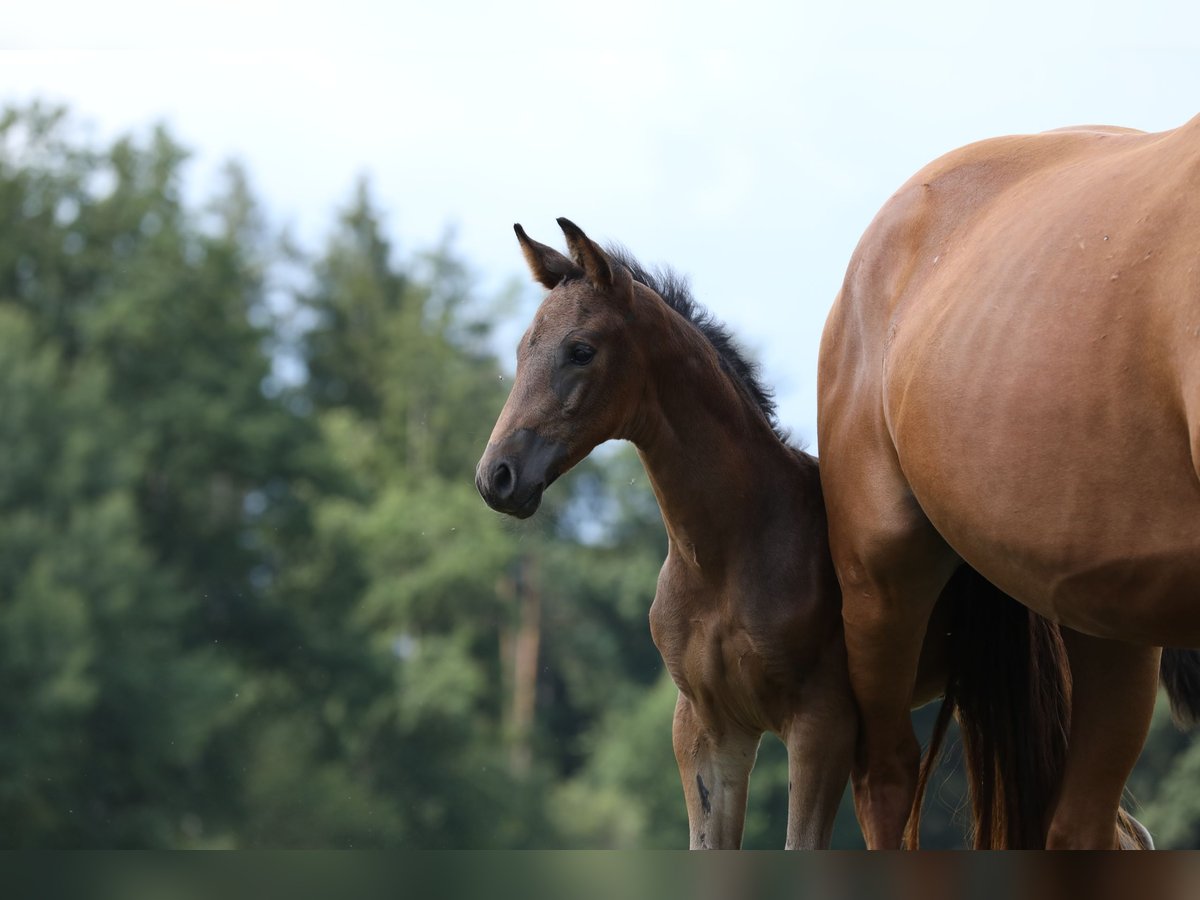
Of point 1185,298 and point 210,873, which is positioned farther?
point 1185,298

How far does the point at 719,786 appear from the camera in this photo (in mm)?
3293

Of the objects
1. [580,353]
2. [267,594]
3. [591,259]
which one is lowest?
[267,594]

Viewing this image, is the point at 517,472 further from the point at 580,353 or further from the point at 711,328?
the point at 711,328

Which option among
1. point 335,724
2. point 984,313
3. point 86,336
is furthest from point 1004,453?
point 86,336

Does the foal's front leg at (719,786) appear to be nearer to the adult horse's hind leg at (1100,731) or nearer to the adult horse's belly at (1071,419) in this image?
the adult horse's hind leg at (1100,731)

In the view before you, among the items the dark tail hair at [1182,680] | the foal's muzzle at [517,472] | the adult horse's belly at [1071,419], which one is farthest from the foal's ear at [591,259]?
the dark tail hair at [1182,680]

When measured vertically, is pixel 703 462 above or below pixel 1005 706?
above

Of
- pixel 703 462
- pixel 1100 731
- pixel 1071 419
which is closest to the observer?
pixel 1071 419

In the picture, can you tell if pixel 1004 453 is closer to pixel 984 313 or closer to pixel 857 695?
pixel 984 313

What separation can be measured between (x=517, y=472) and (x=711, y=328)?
2.38ft

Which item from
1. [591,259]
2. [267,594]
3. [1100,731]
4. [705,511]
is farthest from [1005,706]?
[267,594]

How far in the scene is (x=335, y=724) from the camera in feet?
84.3

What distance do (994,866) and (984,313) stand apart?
104 cm

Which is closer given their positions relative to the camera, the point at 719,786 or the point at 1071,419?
the point at 1071,419
